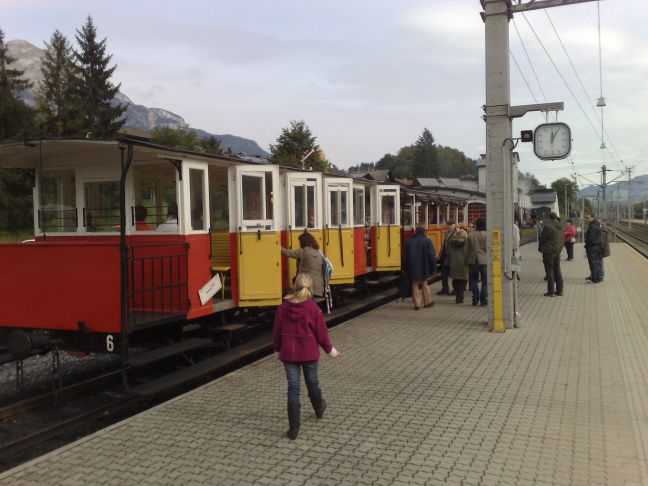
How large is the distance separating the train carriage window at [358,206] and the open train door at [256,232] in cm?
411

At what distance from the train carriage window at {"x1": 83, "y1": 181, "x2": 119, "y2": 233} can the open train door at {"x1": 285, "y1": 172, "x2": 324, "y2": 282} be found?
10.00 feet

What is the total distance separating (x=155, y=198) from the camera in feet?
25.5

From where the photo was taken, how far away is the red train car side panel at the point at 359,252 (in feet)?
41.5

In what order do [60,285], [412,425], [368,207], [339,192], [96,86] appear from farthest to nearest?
[96,86]
[368,207]
[339,192]
[60,285]
[412,425]

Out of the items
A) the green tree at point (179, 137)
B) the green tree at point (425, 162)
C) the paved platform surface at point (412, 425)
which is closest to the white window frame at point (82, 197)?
the paved platform surface at point (412, 425)

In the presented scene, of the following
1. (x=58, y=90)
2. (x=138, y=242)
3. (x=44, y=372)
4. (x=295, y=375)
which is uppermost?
(x=58, y=90)

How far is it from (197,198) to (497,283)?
5.19m

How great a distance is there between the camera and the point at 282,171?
389 inches

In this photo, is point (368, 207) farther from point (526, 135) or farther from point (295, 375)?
point (295, 375)

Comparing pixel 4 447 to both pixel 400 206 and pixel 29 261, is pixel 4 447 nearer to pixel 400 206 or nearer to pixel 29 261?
pixel 29 261

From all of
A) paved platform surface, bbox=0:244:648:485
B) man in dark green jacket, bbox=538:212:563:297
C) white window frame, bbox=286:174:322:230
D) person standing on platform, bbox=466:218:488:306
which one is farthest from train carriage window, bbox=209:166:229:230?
man in dark green jacket, bbox=538:212:563:297

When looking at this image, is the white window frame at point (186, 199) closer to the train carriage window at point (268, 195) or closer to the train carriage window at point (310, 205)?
the train carriage window at point (268, 195)

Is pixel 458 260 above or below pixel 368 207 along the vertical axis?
below

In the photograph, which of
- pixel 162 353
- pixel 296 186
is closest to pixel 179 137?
pixel 296 186
